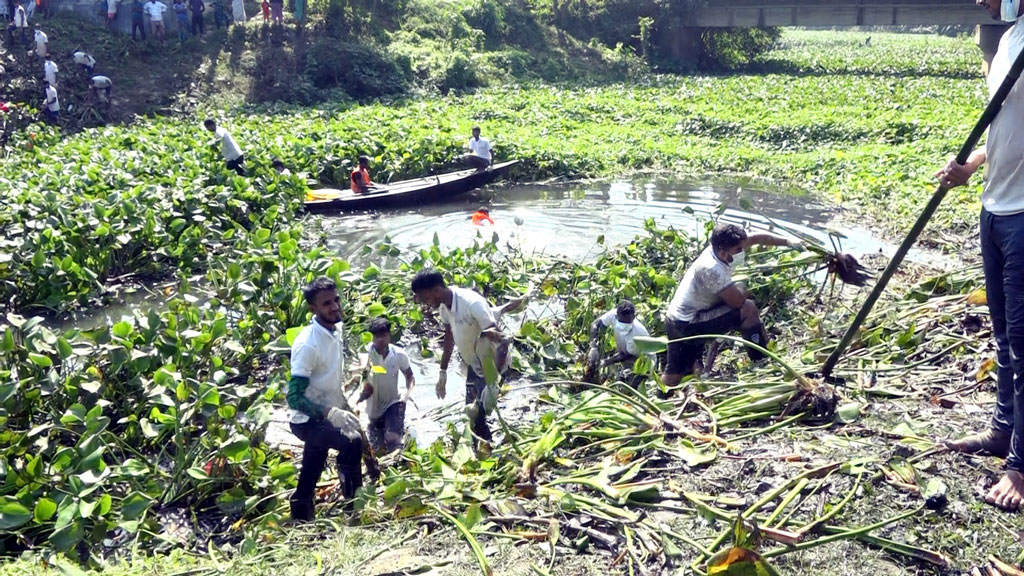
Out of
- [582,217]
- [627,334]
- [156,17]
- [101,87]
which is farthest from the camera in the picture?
[156,17]

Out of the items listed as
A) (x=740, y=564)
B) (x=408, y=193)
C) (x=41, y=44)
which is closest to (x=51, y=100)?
(x=41, y=44)

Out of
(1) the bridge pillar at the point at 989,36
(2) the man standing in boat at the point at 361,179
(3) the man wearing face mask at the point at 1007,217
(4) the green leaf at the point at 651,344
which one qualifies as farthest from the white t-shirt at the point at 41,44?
(1) the bridge pillar at the point at 989,36

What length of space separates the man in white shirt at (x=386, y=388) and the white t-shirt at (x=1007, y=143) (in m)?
3.60

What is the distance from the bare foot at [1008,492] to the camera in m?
3.26

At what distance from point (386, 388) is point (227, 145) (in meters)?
8.37

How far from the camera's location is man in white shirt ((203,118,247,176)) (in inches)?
505

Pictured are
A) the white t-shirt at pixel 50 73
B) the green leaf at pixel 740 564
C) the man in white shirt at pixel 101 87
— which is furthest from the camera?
the man in white shirt at pixel 101 87

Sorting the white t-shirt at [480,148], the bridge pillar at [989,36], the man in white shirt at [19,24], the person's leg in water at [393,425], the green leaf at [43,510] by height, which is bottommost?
the person's leg in water at [393,425]

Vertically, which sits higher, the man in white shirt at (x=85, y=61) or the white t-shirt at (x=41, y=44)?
the white t-shirt at (x=41, y=44)

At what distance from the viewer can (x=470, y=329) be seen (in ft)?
18.1

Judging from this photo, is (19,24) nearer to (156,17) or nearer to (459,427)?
(156,17)

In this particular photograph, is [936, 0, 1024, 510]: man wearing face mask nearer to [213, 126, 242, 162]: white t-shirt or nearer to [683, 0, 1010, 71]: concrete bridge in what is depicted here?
[213, 126, 242, 162]: white t-shirt

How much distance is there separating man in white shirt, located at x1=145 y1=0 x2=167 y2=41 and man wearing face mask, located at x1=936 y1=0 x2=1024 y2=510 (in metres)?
23.6

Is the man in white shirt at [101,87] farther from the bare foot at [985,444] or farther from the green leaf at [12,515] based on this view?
the bare foot at [985,444]
